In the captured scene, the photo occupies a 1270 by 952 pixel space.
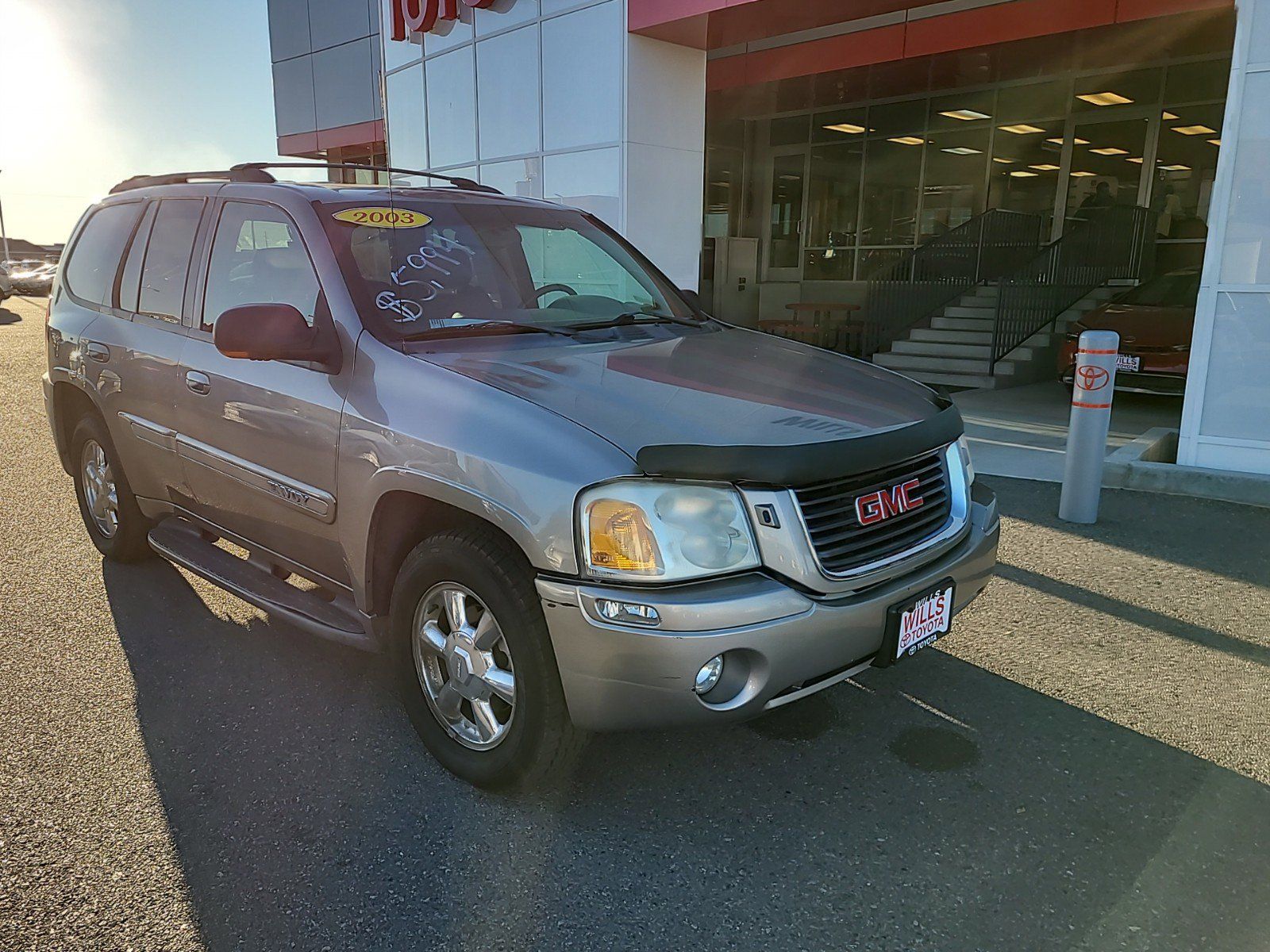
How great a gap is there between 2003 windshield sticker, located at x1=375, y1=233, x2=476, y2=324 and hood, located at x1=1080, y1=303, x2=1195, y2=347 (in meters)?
8.14

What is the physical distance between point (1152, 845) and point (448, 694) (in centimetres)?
214

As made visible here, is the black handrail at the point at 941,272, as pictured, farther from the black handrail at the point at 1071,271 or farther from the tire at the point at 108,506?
the tire at the point at 108,506

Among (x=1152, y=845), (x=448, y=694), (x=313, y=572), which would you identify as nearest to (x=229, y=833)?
(x=448, y=694)

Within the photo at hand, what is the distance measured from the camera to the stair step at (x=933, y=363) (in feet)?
39.3

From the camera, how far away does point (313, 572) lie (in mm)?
3410

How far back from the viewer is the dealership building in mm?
6770

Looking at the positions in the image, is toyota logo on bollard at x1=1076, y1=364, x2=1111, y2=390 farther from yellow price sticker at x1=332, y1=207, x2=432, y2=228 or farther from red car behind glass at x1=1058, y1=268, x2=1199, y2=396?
yellow price sticker at x1=332, y1=207, x2=432, y2=228

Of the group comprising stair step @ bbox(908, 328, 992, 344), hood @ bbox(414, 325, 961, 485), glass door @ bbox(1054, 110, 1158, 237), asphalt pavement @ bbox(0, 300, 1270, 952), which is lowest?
asphalt pavement @ bbox(0, 300, 1270, 952)

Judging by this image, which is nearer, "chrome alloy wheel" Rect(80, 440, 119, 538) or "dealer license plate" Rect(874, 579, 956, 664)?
"dealer license plate" Rect(874, 579, 956, 664)

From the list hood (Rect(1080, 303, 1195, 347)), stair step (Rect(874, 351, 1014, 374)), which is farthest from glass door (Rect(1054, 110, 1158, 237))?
hood (Rect(1080, 303, 1195, 347))

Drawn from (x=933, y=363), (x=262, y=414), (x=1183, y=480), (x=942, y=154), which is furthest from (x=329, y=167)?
(x=942, y=154)

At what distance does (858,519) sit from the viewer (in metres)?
2.62

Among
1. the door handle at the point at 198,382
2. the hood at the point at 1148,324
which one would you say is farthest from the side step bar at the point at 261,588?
the hood at the point at 1148,324

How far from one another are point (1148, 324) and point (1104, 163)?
780 cm
